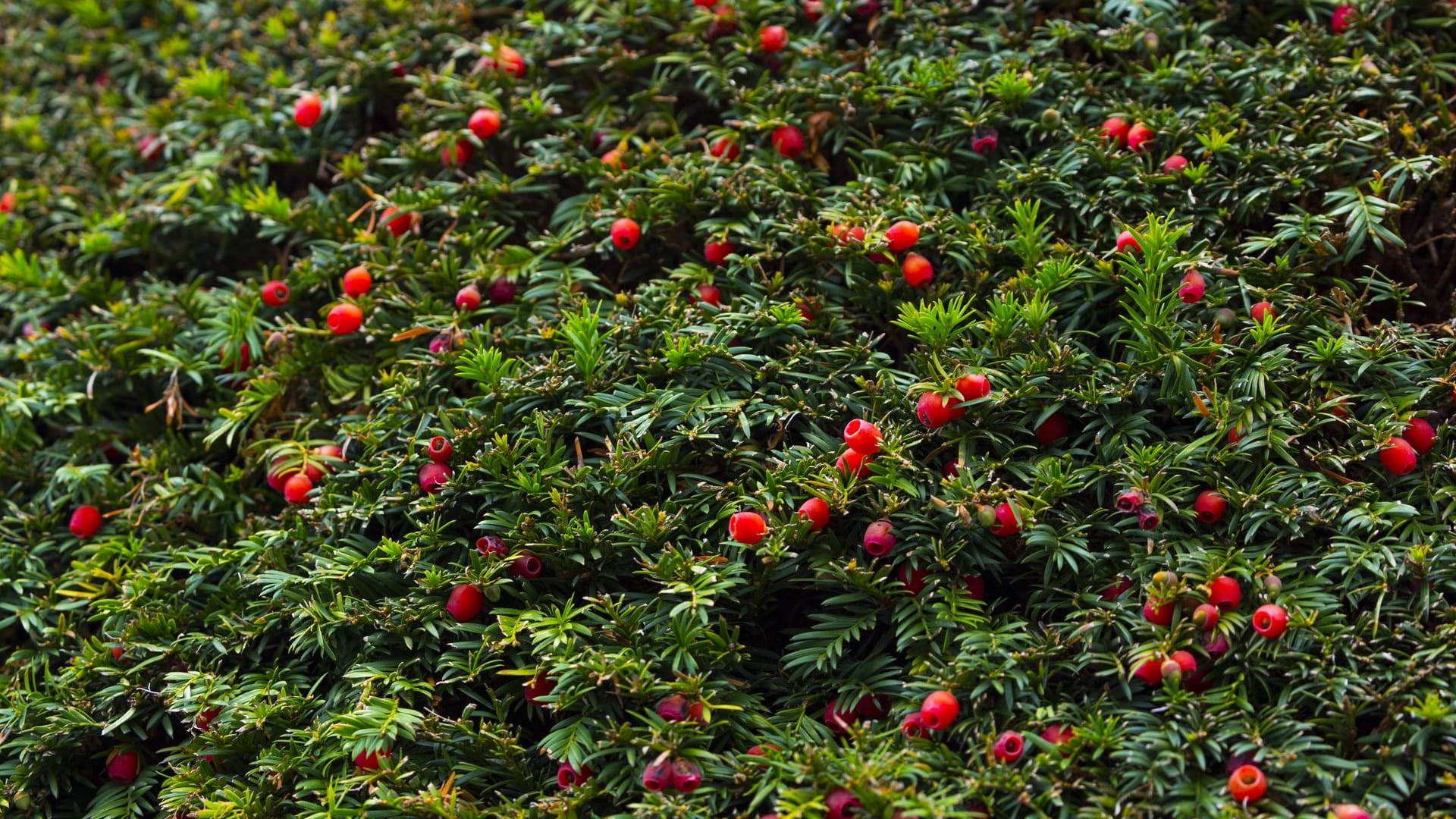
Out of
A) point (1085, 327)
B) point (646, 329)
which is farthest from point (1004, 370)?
point (646, 329)

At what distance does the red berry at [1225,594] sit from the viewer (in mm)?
2037

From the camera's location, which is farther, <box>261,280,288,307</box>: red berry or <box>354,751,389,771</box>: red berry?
<box>261,280,288,307</box>: red berry

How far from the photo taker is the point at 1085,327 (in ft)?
8.09

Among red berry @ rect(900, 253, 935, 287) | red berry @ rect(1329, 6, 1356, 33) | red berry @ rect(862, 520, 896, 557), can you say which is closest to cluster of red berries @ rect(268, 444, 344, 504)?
red berry @ rect(862, 520, 896, 557)

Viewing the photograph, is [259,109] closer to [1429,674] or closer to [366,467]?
[366,467]

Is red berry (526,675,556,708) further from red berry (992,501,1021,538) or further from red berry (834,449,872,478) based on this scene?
red berry (992,501,1021,538)

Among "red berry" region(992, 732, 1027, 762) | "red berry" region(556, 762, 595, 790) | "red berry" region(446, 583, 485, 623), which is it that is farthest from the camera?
"red berry" region(446, 583, 485, 623)

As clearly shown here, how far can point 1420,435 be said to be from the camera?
220 centimetres

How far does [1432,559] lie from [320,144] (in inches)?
116

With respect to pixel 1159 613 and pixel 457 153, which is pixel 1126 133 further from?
pixel 457 153

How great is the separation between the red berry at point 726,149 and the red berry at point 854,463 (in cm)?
98

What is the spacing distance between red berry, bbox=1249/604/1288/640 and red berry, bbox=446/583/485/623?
1.42 metres

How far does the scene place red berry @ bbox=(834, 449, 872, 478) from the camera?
2.27 meters

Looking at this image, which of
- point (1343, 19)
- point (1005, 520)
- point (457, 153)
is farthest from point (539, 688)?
point (1343, 19)
